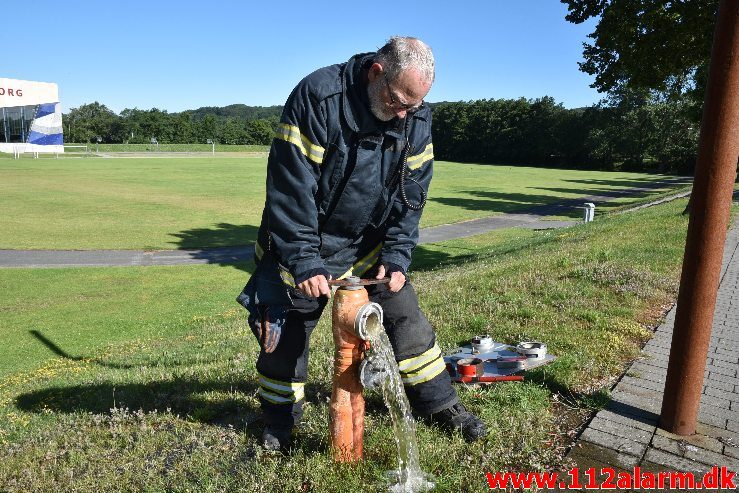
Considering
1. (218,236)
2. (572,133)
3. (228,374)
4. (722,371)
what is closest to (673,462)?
(722,371)

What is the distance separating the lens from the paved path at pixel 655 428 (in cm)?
336

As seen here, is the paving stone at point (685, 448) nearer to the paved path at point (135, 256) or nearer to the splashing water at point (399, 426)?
the splashing water at point (399, 426)

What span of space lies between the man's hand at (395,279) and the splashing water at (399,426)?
1.09 ft

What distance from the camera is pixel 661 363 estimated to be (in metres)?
4.82

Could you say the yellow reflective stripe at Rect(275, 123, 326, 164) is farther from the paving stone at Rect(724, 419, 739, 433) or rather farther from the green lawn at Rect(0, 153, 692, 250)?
the green lawn at Rect(0, 153, 692, 250)

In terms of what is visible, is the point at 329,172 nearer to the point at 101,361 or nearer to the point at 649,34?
the point at 101,361

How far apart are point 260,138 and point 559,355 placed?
140 m

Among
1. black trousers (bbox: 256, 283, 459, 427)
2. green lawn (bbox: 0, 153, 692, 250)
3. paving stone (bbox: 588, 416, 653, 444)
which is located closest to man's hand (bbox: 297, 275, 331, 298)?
black trousers (bbox: 256, 283, 459, 427)

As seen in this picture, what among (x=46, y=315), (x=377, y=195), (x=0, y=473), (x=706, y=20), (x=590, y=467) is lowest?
(x=46, y=315)

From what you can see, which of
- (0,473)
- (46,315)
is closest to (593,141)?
(46,315)

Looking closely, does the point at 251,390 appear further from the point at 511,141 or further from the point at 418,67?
the point at 511,141

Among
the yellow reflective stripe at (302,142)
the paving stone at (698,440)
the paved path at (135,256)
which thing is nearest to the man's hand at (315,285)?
the yellow reflective stripe at (302,142)

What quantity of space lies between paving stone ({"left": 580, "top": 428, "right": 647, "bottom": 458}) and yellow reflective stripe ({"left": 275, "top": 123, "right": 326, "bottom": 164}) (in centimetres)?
232

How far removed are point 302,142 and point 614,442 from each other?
255cm
